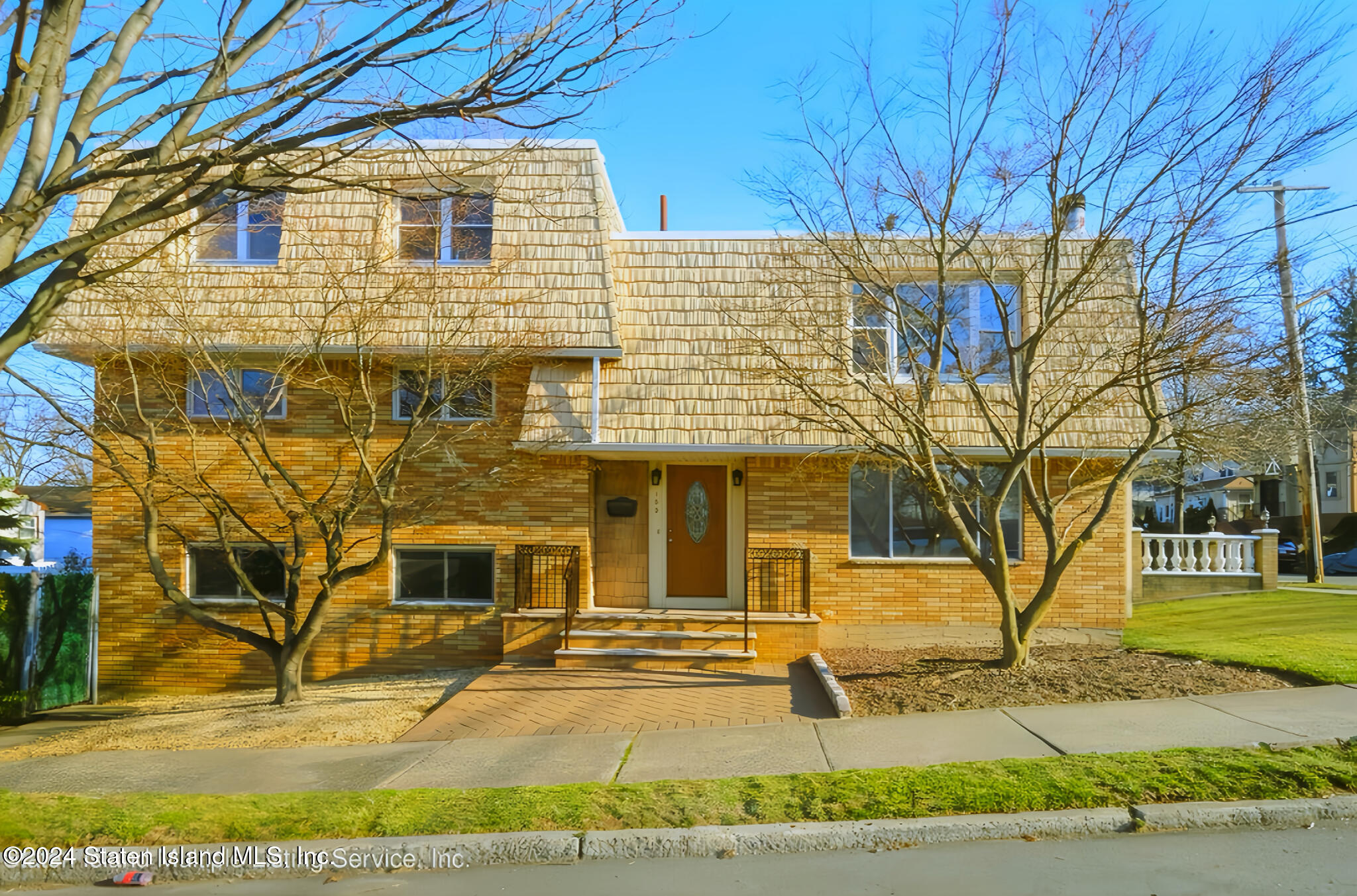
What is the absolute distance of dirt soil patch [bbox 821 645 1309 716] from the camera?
831 cm

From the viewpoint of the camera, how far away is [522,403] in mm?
12734

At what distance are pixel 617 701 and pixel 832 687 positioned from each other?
86.6 inches

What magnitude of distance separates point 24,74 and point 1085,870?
7.44 m

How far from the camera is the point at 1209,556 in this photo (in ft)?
54.1

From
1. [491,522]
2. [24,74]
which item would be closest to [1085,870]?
[24,74]

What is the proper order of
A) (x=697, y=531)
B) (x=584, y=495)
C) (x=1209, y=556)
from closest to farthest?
(x=584, y=495) < (x=697, y=531) < (x=1209, y=556)

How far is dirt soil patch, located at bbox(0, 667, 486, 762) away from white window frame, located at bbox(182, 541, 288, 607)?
141 centimetres

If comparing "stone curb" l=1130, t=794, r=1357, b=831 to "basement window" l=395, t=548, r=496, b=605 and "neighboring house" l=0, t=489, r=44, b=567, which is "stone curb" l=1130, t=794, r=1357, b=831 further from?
"neighboring house" l=0, t=489, r=44, b=567

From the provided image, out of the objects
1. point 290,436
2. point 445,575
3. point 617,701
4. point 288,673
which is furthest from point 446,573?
point 617,701

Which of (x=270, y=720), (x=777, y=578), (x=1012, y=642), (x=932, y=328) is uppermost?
(x=932, y=328)

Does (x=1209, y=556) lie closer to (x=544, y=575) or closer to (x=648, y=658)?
(x=648, y=658)

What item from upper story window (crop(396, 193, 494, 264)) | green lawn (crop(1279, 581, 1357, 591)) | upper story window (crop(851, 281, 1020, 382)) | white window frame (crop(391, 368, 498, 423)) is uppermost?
upper story window (crop(396, 193, 494, 264))

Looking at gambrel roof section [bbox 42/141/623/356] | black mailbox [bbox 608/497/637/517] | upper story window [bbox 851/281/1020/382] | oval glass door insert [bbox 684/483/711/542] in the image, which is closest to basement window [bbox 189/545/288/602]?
gambrel roof section [bbox 42/141/623/356]

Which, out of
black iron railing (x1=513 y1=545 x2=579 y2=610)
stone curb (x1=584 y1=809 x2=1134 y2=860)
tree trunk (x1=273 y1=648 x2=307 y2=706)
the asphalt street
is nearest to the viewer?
the asphalt street
